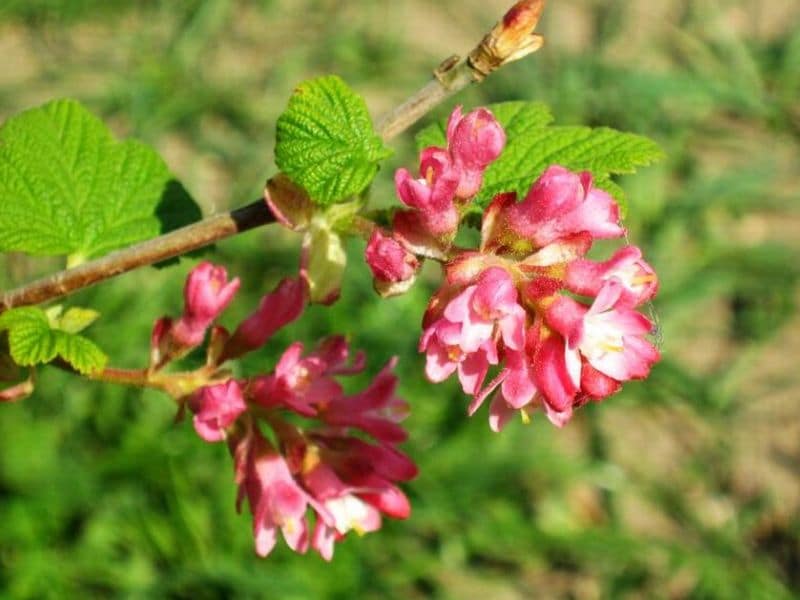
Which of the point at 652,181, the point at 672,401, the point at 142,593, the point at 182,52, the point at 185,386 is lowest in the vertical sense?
the point at 672,401

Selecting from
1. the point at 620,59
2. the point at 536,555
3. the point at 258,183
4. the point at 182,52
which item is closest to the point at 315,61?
the point at 182,52

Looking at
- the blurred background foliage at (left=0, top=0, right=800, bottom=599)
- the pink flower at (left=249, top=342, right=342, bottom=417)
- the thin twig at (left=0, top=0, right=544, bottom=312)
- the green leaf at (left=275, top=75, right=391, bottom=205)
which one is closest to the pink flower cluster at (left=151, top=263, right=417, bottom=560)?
the pink flower at (left=249, top=342, right=342, bottom=417)

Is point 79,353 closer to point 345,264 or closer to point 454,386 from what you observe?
point 345,264

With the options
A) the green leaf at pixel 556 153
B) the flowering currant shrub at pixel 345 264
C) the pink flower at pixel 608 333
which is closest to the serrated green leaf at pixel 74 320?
the flowering currant shrub at pixel 345 264

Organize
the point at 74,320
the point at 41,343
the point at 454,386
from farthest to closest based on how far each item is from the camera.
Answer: the point at 454,386 < the point at 74,320 < the point at 41,343

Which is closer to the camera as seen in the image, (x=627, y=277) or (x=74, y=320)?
(x=627, y=277)

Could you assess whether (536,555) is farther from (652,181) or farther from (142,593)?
(652,181)

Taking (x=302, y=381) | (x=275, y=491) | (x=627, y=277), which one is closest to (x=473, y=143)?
(x=627, y=277)
